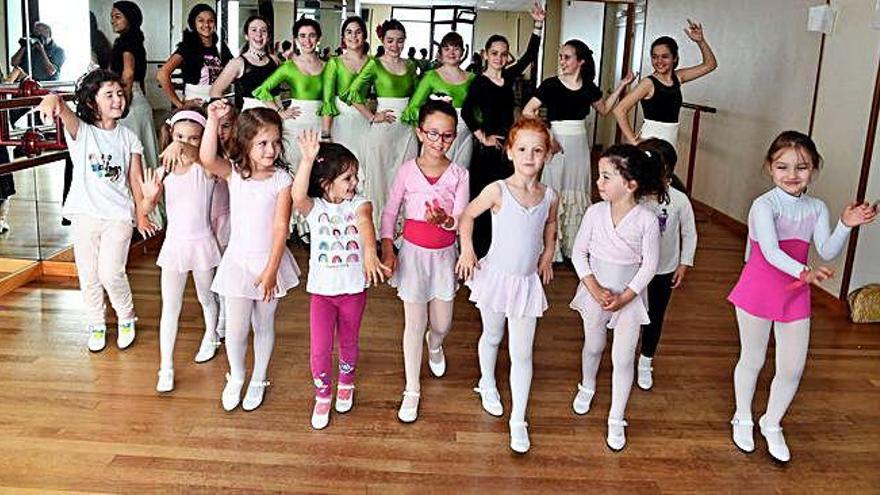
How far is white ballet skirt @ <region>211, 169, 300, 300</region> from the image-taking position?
111 inches

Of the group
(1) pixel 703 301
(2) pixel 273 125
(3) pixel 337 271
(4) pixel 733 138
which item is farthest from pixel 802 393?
(4) pixel 733 138

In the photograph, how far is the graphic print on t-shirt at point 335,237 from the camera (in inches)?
108

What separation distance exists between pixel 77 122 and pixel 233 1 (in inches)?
121

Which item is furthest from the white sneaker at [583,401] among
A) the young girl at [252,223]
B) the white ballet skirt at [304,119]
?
the white ballet skirt at [304,119]

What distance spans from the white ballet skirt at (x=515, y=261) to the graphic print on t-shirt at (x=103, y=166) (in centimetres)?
167

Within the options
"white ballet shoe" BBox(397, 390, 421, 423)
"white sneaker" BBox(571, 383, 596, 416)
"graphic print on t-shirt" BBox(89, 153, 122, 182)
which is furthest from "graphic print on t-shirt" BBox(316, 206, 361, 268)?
"graphic print on t-shirt" BBox(89, 153, 122, 182)

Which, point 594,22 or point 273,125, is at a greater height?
point 594,22

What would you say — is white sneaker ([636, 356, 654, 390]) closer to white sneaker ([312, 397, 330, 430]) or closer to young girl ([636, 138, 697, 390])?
young girl ([636, 138, 697, 390])

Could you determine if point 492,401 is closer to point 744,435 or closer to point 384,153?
point 744,435

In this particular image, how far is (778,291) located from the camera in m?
2.72

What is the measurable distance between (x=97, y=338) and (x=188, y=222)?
84 cm

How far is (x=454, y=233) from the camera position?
297cm

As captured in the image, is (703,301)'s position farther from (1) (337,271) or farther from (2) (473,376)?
(1) (337,271)

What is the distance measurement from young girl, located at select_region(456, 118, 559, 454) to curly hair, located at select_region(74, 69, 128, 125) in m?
1.63
